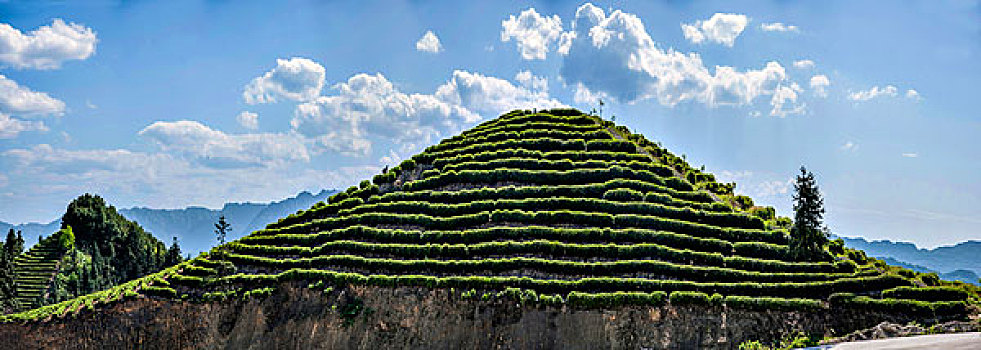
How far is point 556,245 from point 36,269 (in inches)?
2655

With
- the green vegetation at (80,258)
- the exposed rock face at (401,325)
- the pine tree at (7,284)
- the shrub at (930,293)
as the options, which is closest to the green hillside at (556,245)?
the shrub at (930,293)

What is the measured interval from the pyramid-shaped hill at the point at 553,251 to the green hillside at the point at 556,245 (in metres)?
0.11

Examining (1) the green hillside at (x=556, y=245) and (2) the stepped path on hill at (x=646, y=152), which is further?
(2) the stepped path on hill at (x=646, y=152)

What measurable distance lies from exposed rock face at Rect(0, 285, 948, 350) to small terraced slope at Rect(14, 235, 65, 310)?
24.2 metres

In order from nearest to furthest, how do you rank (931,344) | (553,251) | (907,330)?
(931,344)
(907,330)
(553,251)

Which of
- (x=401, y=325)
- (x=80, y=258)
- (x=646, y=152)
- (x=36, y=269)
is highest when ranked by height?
(x=646, y=152)

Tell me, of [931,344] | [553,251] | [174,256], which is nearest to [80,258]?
[174,256]

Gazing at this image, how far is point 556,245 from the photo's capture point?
46000 millimetres

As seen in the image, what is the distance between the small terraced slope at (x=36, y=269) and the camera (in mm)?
68938

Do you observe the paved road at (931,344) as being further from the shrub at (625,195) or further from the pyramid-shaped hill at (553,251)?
the shrub at (625,195)

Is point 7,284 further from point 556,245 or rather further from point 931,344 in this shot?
point 931,344

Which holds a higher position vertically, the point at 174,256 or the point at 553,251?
the point at 174,256

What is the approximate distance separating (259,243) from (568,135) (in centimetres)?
3098

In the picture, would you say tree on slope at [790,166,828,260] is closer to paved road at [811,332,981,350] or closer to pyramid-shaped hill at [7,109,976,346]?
pyramid-shaped hill at [7,109,976,346]
